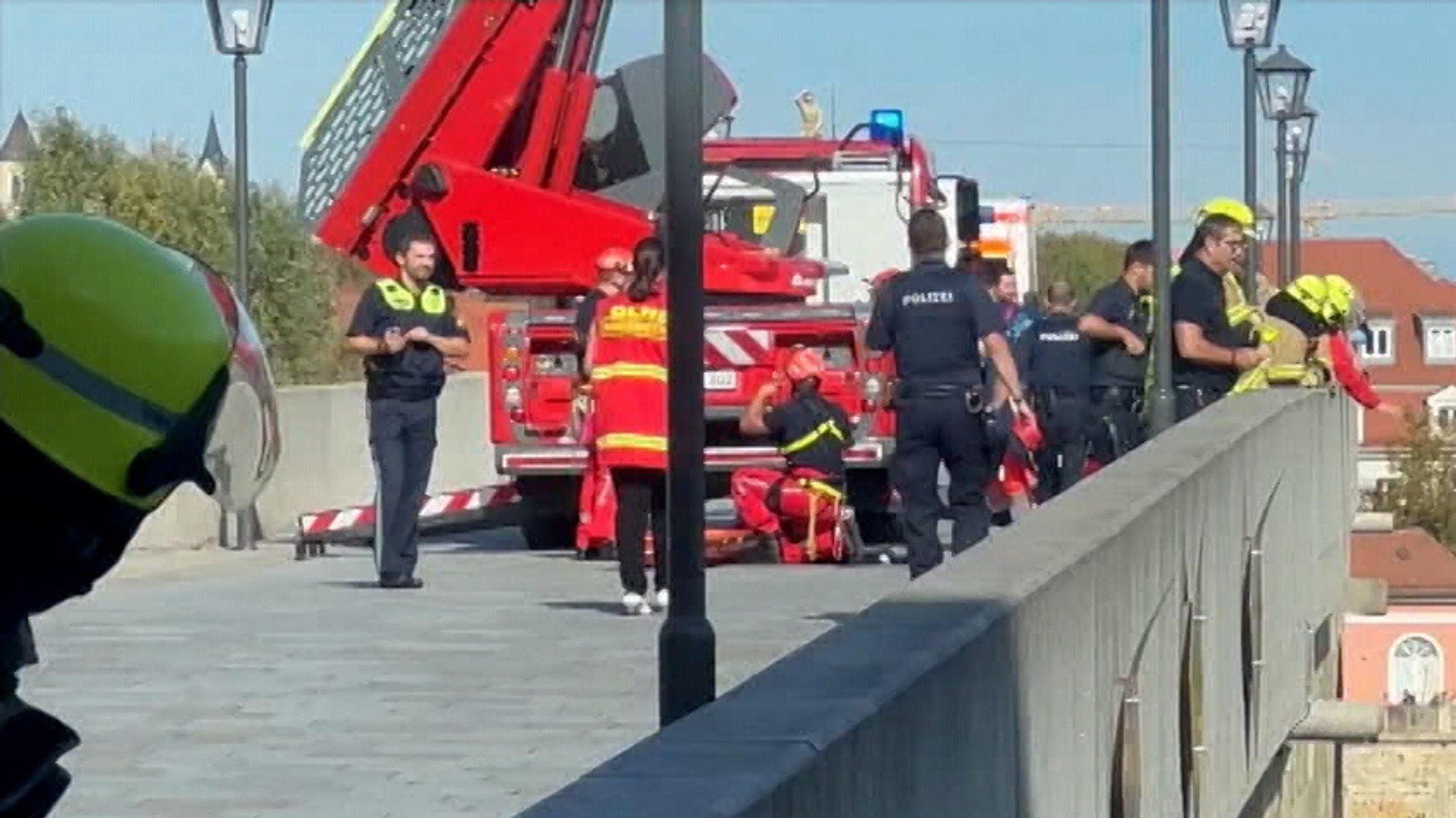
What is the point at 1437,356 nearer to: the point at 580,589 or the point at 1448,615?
the point at 1448,615

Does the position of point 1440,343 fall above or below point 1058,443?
below

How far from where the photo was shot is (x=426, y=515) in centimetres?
1880

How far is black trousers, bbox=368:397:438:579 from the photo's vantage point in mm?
14406

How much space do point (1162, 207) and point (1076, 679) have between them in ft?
31.2

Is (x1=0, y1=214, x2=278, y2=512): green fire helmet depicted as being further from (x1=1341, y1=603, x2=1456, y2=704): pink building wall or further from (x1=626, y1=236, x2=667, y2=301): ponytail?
(x1=1341, y1=603, x2=1456, y2=704): pink building wall

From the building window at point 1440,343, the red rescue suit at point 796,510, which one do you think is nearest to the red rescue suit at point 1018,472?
the red rescue suit at point 796,510

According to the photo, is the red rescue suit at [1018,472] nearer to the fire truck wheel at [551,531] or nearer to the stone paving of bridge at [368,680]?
the fire truck wheel at [551,531]

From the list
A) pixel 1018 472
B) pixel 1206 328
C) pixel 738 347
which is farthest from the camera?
pixel 1018 472

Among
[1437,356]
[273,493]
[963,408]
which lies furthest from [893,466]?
[1437,356]

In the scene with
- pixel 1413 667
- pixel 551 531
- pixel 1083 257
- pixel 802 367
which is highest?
pixel 1083 257

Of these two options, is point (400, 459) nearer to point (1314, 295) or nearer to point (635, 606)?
point (635, 606)

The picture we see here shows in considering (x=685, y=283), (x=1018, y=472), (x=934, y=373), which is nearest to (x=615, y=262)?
(x=934, y=373)

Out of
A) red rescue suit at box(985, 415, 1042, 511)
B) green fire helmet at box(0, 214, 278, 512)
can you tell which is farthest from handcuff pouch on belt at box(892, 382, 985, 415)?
green fire helmet at box(0, 214, 278, 512)

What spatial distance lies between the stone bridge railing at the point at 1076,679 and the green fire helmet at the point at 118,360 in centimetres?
65
